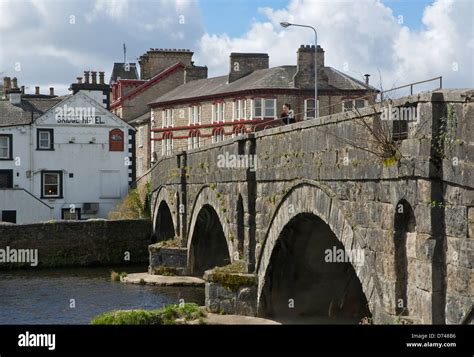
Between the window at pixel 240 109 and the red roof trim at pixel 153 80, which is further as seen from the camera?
the red roof trim at pixel 153 80

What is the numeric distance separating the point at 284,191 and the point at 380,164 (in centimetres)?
658

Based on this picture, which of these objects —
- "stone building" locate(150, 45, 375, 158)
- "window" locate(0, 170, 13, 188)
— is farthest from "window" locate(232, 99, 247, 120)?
"window" locate(0, 170, 13, 188)

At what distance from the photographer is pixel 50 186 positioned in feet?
189

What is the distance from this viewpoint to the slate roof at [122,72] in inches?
3580

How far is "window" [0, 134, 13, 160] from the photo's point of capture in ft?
187

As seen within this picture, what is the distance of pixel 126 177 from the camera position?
59.6 metres

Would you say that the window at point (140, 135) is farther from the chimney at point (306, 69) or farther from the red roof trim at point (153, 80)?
the chimney at point (306, 69)

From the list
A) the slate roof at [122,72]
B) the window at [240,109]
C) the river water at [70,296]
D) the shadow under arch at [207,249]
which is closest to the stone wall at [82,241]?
the river water at [70,296]

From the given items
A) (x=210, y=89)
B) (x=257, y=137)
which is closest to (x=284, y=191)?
(x=257, y=137)

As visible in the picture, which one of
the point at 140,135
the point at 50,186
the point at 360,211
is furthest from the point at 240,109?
the point at 360,211

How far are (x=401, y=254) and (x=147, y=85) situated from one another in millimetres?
65065

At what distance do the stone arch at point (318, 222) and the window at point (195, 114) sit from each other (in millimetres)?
43135
